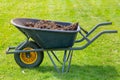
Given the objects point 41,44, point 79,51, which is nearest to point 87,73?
point 41,44

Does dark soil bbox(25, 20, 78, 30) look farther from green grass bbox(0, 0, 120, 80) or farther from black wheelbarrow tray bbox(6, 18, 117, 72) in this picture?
green grass bbox(0, 0, 120, 80)

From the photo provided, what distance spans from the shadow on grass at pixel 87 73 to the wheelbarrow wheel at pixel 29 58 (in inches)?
6.6

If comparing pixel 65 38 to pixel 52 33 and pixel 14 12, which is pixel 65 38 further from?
pixel 14 12

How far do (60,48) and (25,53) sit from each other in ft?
2.30

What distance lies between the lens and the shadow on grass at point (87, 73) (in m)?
6.00

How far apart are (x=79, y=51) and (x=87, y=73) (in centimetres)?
138

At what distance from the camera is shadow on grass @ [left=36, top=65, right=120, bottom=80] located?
19.7 feet

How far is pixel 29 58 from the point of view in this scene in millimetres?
6227

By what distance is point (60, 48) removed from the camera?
5922 millimetres

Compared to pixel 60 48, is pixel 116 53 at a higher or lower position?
lower

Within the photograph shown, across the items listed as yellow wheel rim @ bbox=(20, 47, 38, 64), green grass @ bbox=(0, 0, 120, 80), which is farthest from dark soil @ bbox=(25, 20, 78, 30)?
green grass @ bbox=(0, 0, 120, 80)

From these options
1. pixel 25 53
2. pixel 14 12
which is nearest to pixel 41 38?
pixel 25 53

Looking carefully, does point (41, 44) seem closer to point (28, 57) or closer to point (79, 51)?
point (28, 57)

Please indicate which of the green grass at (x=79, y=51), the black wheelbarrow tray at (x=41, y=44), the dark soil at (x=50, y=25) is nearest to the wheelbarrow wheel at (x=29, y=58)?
the black wheelbarrow tray at (x=41, y=44)
